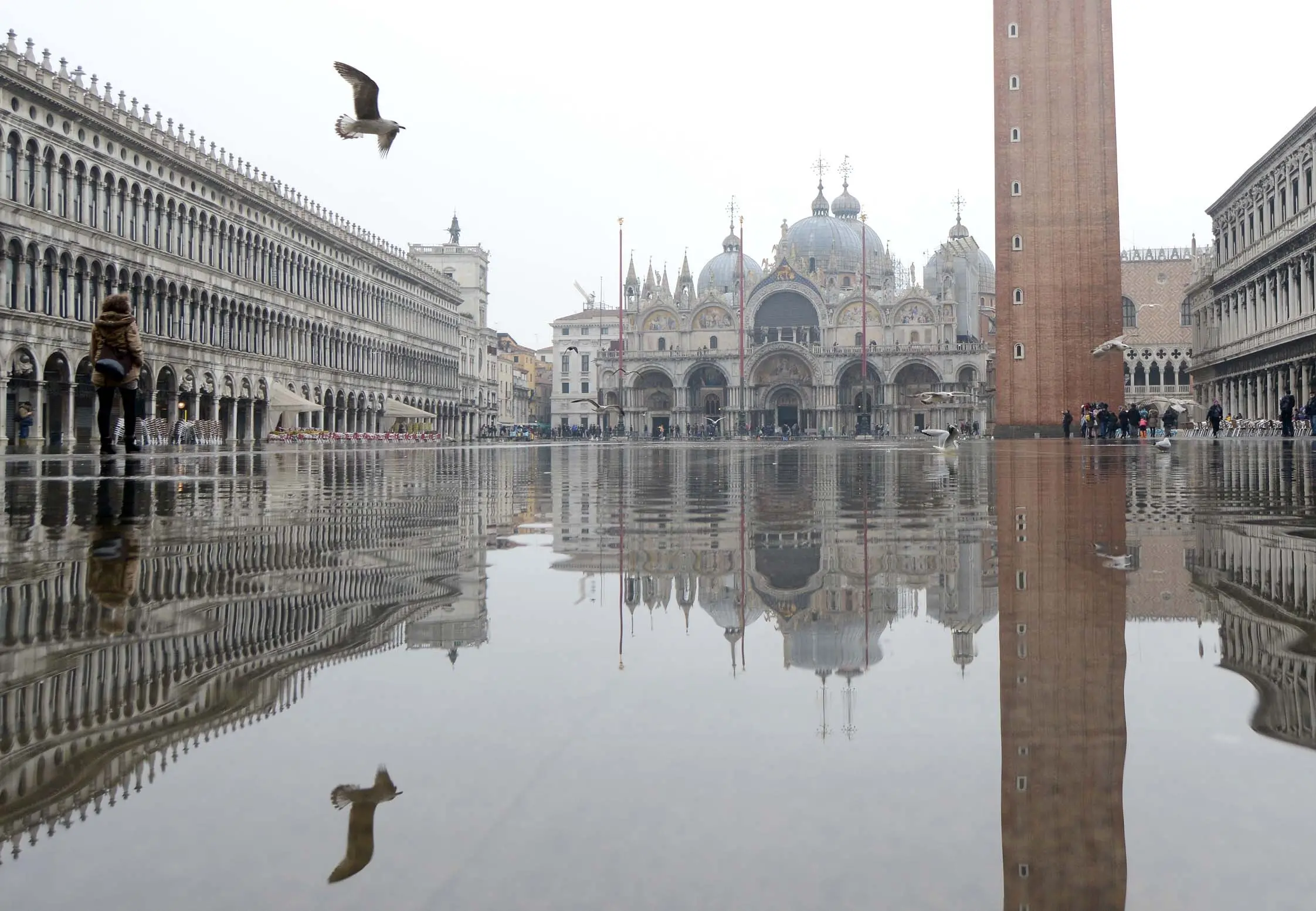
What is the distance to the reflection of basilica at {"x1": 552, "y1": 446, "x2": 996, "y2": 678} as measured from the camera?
2330 mm

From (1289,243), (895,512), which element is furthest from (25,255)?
(1289,243)

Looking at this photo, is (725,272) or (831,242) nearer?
(831,242)

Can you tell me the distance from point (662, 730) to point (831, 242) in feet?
291

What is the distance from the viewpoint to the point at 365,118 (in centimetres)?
1341

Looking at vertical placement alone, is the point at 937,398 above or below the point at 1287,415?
above

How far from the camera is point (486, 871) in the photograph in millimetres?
1087

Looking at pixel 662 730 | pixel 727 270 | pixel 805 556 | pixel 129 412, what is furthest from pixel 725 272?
pixel 662 730

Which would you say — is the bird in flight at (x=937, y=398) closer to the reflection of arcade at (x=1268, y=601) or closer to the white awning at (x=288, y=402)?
the reflection of arcade at (x=1268, y=601)

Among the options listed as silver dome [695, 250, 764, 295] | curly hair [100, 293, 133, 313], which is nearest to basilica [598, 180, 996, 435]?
silver dome [695, 250, 764, 295]

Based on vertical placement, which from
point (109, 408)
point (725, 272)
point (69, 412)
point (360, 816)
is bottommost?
point (360, 816)

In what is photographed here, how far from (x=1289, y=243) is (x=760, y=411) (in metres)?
43.0

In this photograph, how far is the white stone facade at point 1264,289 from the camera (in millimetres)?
39219

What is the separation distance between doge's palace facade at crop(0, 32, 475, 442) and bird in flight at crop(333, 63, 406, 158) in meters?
21.4

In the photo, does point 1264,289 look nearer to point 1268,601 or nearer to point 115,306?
point 115,306
